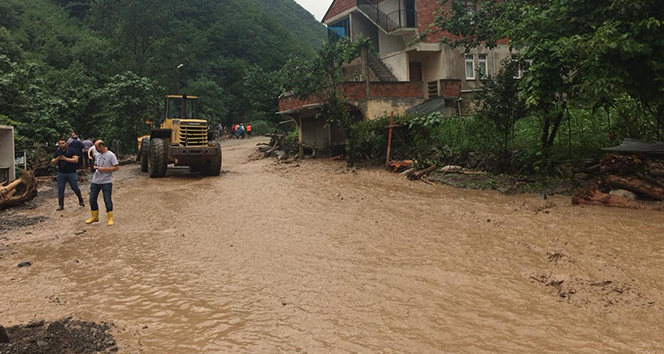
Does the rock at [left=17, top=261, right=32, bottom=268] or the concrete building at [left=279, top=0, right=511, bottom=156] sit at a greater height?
the concrete building at [left=279, top=0, right=511, bottom=156]

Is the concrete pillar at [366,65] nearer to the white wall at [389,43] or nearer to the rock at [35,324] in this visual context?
the white wall at [389,43]

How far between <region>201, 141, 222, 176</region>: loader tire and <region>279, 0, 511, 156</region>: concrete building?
20.1 ft

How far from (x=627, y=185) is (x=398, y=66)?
59.4 ft

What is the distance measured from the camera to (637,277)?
541 centimetres

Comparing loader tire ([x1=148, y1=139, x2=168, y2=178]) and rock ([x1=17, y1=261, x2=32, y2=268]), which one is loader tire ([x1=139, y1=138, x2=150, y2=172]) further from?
rock ([x1=17, y1=261, x2=32, y2=268])

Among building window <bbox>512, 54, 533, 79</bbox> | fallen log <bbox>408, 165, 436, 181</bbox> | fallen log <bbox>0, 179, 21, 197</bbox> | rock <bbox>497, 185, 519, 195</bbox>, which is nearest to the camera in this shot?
fallen log <bbox>0, 179, 21, 197</bbox>

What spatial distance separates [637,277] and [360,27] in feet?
86.7

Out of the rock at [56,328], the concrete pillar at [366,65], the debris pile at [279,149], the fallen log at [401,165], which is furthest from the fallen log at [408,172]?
the rock at [56,328]

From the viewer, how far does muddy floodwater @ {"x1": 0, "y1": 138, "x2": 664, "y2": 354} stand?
413 centimetres

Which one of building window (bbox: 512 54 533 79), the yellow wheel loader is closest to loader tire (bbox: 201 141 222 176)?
the yellow wheel loader

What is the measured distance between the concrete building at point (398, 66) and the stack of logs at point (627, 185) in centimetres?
1049

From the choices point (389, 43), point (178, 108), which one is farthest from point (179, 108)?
point (389, 43)

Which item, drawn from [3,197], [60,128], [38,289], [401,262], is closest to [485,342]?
[401,262]

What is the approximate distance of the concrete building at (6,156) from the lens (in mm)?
13586
